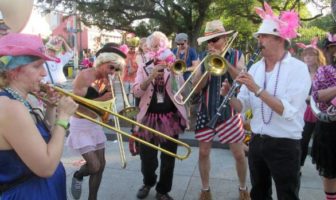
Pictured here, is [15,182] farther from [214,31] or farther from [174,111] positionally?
[214,31]

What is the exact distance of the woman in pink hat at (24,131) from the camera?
73.0 inches

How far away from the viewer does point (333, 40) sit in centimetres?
351

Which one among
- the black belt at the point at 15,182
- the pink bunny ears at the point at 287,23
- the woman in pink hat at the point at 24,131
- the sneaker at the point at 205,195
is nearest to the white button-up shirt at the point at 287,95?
the pink bunny ears at the point at 287,23

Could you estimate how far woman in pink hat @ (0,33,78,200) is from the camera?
73.0 inches

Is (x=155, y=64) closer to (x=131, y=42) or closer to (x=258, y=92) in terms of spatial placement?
(x=258, y=92)

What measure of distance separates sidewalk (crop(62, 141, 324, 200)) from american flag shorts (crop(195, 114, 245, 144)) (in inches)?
31.7

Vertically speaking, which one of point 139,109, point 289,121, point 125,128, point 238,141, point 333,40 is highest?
point 333,40

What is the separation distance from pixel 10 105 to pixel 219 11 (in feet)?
31.6

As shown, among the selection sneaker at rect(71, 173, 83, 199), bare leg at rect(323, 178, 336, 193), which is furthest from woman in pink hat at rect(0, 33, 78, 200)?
bare leg at rect(323, 178, 336, 193)

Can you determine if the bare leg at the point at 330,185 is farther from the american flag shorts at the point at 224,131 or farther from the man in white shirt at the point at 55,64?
the man in white shirt at the point at 55,64

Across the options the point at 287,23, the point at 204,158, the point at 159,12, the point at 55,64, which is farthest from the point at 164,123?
the point at 159,12

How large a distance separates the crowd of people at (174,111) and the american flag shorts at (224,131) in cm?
1

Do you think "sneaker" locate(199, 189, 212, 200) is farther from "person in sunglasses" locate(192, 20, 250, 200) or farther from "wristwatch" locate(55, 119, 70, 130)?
"wristwatch" locate(55, 119, 70, 130)

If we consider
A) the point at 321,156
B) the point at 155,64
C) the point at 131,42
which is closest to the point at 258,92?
the point at 321,156
